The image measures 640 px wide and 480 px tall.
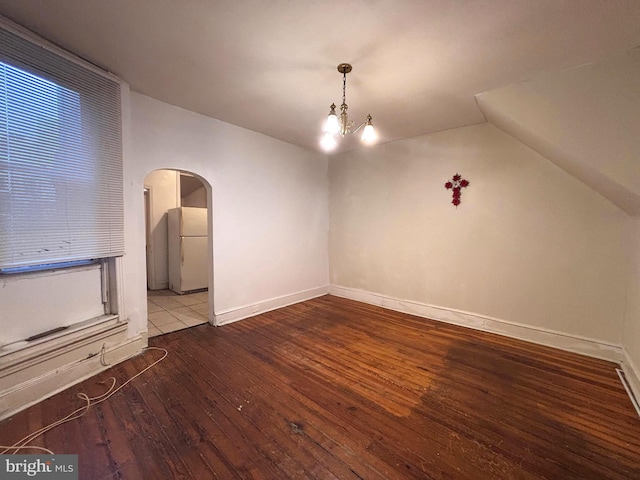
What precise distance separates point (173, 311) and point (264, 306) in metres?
1.45

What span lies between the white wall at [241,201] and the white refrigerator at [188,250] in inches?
70.4

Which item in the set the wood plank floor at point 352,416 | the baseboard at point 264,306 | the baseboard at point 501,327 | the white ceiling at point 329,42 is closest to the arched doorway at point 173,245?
the baseboard at point 264,306

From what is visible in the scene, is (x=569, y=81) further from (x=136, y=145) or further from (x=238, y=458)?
(x=136, y=145)

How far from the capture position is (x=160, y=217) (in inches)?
212

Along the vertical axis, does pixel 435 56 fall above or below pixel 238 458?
above

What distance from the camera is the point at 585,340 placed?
2648 mm

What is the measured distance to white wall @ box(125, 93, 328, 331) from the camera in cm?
264

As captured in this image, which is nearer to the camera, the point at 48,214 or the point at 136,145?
the point at 48,214

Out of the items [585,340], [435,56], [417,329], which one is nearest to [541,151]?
[435,56]

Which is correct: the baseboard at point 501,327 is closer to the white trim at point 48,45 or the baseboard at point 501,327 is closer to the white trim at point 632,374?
the white trim at point 632,374

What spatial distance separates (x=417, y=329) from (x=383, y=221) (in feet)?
5.76

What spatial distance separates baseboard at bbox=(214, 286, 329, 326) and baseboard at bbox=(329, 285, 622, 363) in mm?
809

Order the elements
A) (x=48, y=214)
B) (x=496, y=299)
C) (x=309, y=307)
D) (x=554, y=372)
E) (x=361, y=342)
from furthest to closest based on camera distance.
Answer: (x=309, y=307) → (x=496, y=299) → (x=361, y=342) → (x=554, y=372) → (x=48, y=214)

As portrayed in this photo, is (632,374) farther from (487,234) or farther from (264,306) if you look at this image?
(264,306)
